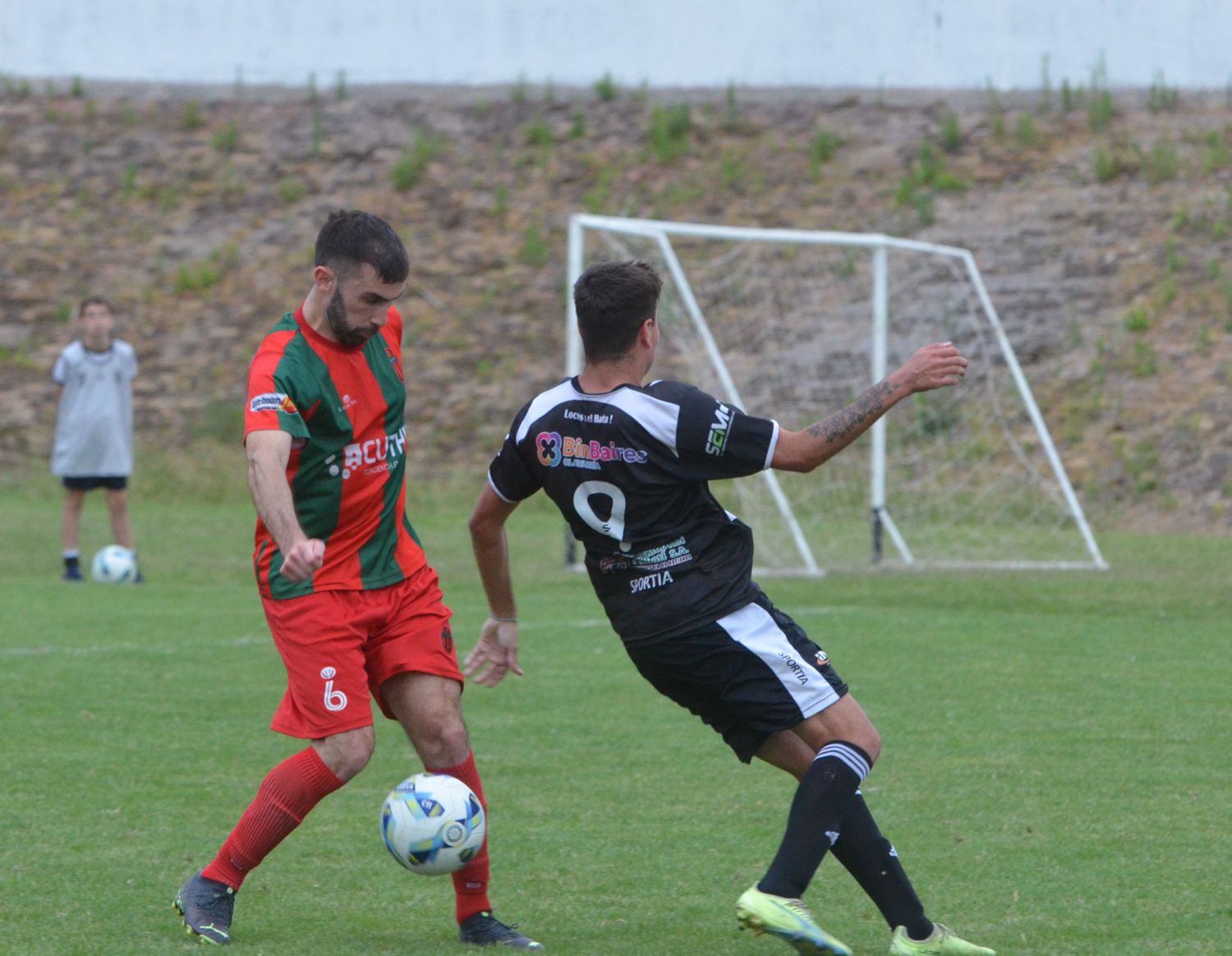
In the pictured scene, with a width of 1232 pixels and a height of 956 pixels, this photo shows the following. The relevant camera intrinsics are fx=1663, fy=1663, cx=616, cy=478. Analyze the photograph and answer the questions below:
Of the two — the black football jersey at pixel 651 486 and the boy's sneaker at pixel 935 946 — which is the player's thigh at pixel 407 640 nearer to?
the black football jersey at pixel 651 486

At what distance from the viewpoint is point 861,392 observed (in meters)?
16.6

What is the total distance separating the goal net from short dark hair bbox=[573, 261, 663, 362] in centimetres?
751

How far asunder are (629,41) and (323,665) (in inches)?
882

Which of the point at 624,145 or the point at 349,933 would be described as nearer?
the point at 349,933

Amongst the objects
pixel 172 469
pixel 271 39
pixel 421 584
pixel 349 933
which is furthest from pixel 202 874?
pixel 271 39

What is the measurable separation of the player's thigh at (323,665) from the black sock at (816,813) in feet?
3.71

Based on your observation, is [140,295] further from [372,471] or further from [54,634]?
[372,471]

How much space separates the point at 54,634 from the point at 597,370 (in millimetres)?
6449

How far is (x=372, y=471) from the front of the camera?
4.35 meters

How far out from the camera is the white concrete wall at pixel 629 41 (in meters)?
Result: 22.8

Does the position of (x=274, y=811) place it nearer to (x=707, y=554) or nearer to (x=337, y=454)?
(x=337, y=454)

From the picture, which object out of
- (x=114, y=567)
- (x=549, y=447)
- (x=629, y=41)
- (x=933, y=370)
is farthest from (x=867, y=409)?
(x=629, y=41)

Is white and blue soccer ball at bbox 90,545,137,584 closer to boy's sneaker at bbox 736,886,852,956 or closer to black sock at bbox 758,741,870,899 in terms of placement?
black sock at bbox 758,741,870,899

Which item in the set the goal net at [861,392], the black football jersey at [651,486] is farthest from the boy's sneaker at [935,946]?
the goal net at [861,392]
